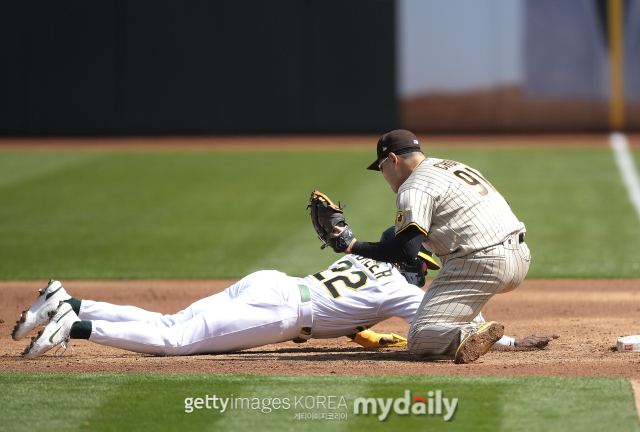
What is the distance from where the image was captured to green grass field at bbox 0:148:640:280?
8.76m

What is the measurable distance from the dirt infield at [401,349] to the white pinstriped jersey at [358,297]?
22 centimetres

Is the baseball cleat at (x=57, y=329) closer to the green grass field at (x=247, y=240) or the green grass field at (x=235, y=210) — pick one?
the green grass field at (x=247, y=240)

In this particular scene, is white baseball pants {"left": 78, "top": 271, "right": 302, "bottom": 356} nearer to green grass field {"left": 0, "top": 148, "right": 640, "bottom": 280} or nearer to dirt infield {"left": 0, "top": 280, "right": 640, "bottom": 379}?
dirt infield {"left": 0, "top": 280, "right": 640, "bottom": 379}

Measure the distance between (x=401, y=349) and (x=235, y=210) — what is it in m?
7.22

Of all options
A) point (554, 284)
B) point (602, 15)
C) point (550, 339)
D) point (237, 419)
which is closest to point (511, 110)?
point (602, 15)

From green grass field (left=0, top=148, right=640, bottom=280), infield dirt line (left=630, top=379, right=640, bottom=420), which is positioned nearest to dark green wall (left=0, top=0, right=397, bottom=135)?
green grass field (left=0, top=148, right=640, bottom=280)

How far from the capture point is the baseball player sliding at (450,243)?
4.24 m

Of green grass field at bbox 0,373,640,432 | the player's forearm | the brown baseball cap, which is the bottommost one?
green grass field at bbox 0,373,640,432

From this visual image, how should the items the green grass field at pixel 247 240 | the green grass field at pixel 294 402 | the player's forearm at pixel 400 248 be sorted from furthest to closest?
the player's forearm at pixel 400 248, the green grass field at pixel 247 240, the green grass field at pixel 294 402

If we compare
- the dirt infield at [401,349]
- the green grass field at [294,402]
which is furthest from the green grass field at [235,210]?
the green grass field at [294,402]

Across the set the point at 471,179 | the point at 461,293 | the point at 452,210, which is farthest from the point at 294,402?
the point at 471,179

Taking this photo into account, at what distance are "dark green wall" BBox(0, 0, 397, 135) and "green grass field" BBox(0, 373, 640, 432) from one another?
56.3ft

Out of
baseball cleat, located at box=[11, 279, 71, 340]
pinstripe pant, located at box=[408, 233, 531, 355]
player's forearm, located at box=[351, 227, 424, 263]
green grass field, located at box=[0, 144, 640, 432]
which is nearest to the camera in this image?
green grass field, located at box=[0, 144, 640, 432]

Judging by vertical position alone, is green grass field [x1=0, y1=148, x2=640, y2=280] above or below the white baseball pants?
below
